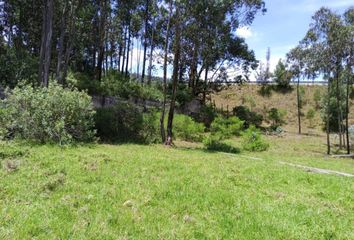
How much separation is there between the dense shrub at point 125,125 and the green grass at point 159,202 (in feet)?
19.5

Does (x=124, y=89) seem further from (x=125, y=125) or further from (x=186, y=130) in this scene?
(x=125, y=125)

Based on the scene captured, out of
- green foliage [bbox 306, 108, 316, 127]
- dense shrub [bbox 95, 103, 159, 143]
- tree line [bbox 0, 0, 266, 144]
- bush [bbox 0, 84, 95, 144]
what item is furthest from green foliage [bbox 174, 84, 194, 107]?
bush [bbox 0, 84, 95, 144]

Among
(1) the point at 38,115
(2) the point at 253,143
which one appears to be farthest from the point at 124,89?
(1) the point at 38,115

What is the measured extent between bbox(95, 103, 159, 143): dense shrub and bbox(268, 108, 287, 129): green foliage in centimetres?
1908

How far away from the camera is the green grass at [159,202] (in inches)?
155

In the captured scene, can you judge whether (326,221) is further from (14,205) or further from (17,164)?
(17,164)

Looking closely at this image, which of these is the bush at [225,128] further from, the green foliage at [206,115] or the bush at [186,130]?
the green foliage at [206,115]

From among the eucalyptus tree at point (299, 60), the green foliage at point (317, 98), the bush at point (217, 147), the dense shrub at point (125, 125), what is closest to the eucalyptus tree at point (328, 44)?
the eucalyptus tree at point (299, 60)

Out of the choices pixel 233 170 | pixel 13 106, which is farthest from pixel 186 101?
pixel 233 170

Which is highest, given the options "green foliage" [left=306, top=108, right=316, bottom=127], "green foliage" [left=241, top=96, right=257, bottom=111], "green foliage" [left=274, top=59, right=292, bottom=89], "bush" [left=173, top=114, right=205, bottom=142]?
"green foliage" [left=274, top=59, right=292, bottom=89]

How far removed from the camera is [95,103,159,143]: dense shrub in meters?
13.7

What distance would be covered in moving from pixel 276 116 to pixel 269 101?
5968mm

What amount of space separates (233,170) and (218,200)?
9.08 ft

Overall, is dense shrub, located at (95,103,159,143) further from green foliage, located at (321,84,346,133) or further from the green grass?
green foliage, located at (321,84,346,133)
